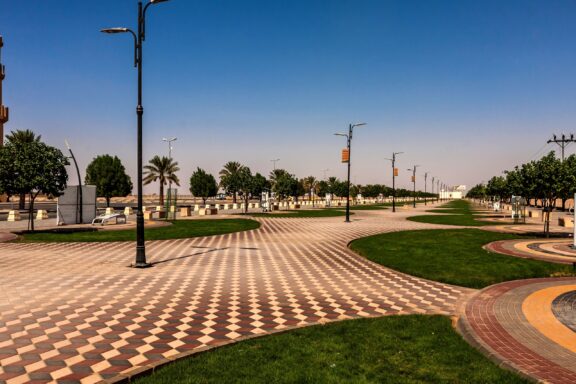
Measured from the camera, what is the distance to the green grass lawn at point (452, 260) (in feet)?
41.8

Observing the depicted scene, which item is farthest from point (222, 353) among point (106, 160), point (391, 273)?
point (106, 160)

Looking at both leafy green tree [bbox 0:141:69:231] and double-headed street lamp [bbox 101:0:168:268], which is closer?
double-headed street lamp [bbox 101:0:168:268]

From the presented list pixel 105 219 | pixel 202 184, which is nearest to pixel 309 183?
pixel 202 184

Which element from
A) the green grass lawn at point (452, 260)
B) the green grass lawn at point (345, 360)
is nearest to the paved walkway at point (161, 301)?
the green grass lawn at point (345, 360)

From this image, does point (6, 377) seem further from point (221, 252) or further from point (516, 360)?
point (221, 252)

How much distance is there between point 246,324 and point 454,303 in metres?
5.25

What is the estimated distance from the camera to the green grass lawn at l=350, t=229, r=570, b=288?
1275cm

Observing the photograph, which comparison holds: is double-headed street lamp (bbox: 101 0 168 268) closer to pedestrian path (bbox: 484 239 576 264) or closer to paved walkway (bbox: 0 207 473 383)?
paved walkway (bbox: 0 207 473 383)

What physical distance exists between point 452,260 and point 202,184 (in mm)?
78286

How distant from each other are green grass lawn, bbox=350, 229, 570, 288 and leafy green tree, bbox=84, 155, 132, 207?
195 ft

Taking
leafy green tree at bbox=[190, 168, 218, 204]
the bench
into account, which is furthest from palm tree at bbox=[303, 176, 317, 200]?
the bench

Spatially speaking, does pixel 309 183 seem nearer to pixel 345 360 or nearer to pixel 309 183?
pixel 309 183

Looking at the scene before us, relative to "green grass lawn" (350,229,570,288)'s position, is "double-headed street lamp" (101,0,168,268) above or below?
above

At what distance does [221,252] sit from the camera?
17578 millimetres
